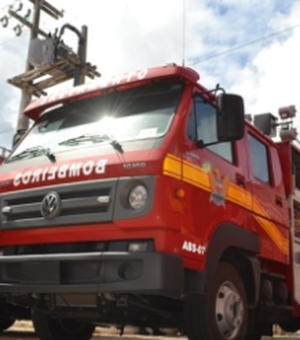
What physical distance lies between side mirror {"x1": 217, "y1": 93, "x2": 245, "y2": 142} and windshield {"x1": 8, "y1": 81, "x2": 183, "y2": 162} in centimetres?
Result: 41

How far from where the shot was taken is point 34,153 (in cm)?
504

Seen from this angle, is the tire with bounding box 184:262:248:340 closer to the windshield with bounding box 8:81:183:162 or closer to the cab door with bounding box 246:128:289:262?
the cab door with bounding box 246:128:289:262

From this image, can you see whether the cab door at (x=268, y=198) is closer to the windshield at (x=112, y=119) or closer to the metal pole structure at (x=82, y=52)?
the windshield at (x=112, y=119)

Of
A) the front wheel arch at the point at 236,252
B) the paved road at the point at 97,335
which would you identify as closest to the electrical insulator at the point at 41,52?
the paved road at the point at 97,335

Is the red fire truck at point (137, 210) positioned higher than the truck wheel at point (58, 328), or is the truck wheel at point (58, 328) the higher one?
the red fire truck at point (137, 210)

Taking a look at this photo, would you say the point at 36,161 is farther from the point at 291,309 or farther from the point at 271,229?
the point at 291,309

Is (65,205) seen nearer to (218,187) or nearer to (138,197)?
(138,197)

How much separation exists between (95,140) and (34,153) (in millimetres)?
744

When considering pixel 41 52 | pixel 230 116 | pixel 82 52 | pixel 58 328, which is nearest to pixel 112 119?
pixel 230 116

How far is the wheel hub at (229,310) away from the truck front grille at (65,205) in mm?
1321

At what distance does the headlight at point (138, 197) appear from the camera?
4.10 meters

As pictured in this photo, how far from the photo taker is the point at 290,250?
21.2 ft

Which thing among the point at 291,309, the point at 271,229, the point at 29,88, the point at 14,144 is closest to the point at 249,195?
the point at 271,229

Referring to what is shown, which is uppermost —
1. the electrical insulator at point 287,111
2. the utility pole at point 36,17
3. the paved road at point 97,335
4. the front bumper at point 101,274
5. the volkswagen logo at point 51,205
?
the utility pole at point 36,17
